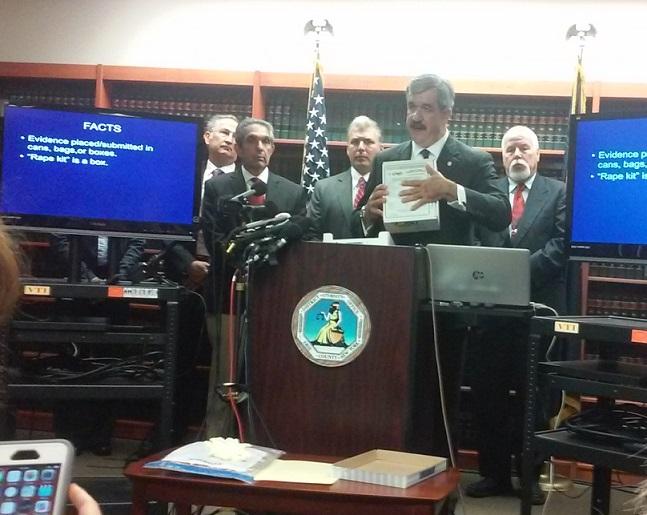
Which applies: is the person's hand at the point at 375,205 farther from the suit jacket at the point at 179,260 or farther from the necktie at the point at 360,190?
the necktie at the point at 360,190

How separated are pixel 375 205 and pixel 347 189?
136 centimetres

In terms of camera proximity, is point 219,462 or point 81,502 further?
point 219,462

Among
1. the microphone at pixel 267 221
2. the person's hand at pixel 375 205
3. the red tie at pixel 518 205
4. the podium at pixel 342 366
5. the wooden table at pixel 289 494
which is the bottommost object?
the wooden table at pixel 289 494

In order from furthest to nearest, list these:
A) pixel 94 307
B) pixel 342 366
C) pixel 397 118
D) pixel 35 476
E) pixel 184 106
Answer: pixel 184 106 < pixel 397 118 < pixel 94 307 < pixel 342 366 < pixel 35 476

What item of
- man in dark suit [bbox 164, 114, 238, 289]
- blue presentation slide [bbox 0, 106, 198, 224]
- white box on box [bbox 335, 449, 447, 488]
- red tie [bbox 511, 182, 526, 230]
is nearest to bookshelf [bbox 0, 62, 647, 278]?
man in dark suit [bbox 164, 114, 238, 289]

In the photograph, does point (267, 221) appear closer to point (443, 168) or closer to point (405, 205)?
point (405, 205)

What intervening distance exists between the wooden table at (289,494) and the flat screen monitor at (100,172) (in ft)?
3.51

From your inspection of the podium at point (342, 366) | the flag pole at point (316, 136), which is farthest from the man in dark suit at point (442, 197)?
the flag pole at point (316, 136)

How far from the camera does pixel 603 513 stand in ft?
7.48

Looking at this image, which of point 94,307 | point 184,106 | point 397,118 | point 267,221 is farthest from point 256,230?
point 184,106

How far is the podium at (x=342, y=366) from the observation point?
76.2 inches

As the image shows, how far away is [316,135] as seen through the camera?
4508 millimetres

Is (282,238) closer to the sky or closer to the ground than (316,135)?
closer to the ground

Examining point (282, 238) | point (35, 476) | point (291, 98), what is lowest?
point (35, 476)
